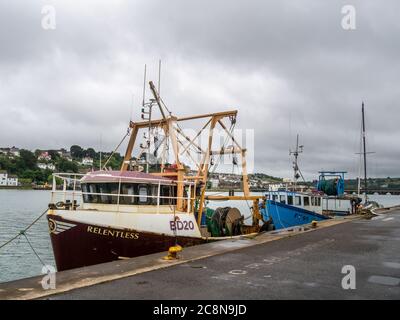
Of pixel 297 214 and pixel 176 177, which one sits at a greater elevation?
pixel 176 177

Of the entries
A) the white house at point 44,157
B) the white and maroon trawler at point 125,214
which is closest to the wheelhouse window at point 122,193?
the white and maroon trawler at point 125,214

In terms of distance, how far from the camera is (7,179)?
157 metres

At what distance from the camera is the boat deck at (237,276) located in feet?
20.0

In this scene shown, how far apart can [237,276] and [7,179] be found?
173 metres

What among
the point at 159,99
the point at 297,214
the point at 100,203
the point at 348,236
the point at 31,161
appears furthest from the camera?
the point at 31,161

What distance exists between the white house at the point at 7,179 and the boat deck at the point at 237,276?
545ft

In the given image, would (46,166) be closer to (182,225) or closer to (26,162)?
(26,162)

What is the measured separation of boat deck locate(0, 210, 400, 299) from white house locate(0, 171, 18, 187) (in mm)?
166200

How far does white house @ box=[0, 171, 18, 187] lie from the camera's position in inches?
6043

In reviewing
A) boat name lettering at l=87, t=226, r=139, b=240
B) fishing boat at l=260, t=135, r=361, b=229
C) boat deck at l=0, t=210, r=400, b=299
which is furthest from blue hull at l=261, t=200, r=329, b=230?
boat name lettering at l=87, t=226, r=139, b=240

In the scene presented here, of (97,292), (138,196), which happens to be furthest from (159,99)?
(97,292)

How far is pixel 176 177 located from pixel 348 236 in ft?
25.1

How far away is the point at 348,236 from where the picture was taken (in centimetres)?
1405
